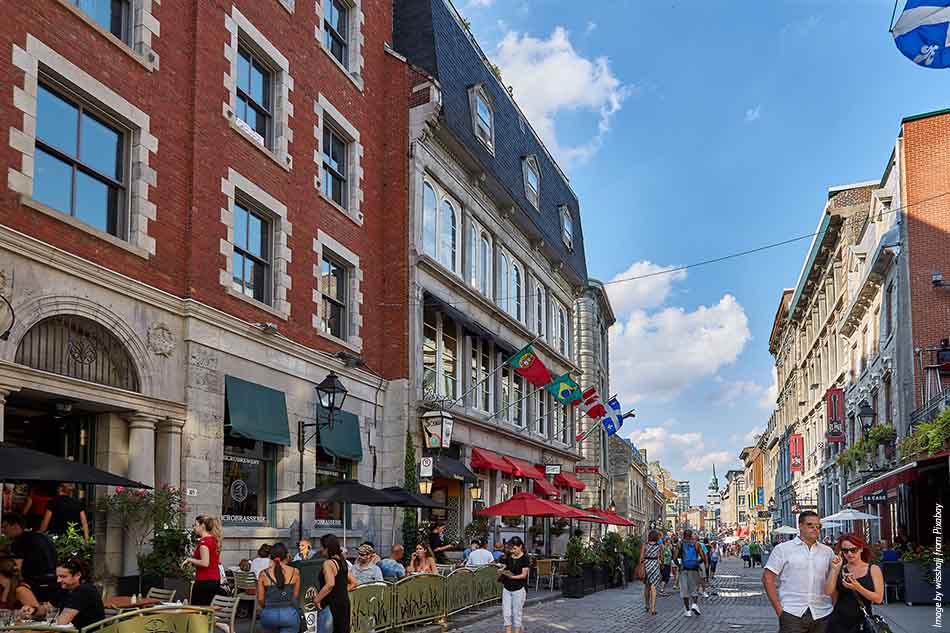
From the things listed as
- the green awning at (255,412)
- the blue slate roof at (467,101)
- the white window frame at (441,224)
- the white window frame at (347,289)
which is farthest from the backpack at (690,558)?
the blue slate roof at (467,101)

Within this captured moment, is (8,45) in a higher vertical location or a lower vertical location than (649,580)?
higher

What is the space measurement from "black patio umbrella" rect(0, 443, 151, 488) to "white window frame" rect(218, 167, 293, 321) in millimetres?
7462

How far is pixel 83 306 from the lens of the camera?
15.0 metres

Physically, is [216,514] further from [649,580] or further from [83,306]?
[649,580]

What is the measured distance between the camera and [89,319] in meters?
15.3

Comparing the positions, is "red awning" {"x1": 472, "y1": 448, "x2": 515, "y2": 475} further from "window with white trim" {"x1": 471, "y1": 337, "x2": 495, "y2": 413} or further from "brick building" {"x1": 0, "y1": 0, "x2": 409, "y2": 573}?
"brick building" {"x1": 0, "y1": 0, "x2": 409, "y2": 573}

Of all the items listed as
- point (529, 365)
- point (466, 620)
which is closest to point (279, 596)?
point (466, 620)

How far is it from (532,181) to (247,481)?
2055cm

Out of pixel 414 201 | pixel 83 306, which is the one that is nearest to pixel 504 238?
pixel 414 201

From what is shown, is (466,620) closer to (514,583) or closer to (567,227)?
(514,583)

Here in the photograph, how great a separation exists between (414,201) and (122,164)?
435 inches

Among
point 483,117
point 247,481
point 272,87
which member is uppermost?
point 483,117

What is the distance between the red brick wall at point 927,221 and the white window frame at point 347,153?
1731 centimetres

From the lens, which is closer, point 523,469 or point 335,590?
point 335,590
